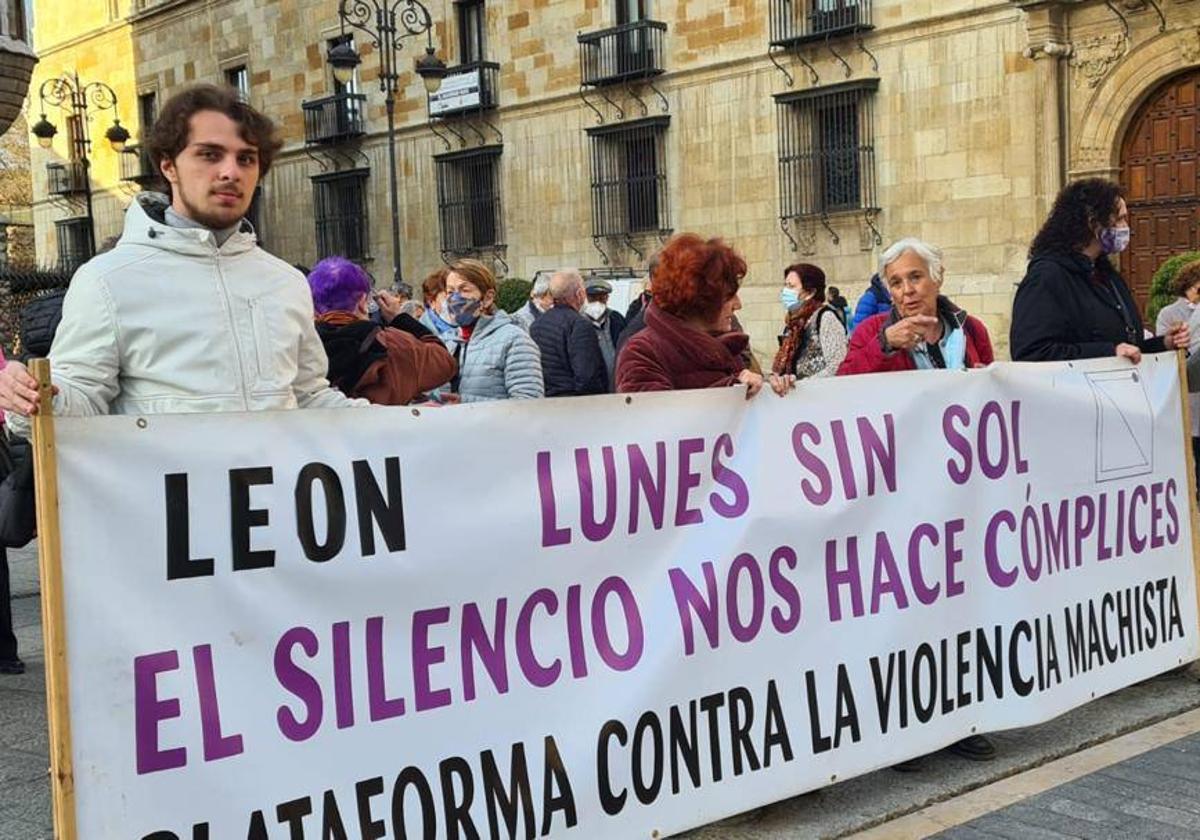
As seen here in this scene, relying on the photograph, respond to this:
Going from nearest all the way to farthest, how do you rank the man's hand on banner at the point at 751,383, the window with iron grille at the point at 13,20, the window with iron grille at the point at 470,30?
the man's hand on banner at the point at 751,383, the window with iron grille at the point at 13,20, the window with iron grille at the point at 470,30

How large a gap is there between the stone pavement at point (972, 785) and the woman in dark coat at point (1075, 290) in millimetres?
1248

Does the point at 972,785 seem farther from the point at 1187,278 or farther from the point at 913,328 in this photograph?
the point at 1187,278

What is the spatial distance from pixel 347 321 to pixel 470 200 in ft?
74.7

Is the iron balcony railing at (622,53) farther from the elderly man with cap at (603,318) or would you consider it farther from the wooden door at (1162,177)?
the elderly man with cap at (603,318)

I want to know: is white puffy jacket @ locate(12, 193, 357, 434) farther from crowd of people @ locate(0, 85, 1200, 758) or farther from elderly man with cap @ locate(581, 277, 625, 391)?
elderly man with cap @ locate(581, 277, 625, 391)

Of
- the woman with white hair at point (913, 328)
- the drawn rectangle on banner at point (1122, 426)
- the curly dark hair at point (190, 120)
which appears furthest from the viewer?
the drawn rectangle on banner at point (1122, 426)

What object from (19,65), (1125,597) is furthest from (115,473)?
(19,65)

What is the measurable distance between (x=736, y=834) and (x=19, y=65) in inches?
356

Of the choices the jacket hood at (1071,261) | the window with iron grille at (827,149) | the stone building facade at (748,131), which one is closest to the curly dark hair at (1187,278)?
the jacket hood at (1071,261)

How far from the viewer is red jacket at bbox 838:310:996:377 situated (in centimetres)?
454

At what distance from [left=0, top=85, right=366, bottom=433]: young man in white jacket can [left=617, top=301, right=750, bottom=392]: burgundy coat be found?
1.01 metres

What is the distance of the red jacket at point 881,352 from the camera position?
454cm

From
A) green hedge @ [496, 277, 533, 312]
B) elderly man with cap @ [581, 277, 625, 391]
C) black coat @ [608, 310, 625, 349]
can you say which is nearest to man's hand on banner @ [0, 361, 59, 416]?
elderly man with cap @ [581, 277, 625, 391]

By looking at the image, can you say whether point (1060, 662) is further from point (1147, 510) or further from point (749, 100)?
point (749, 100)
